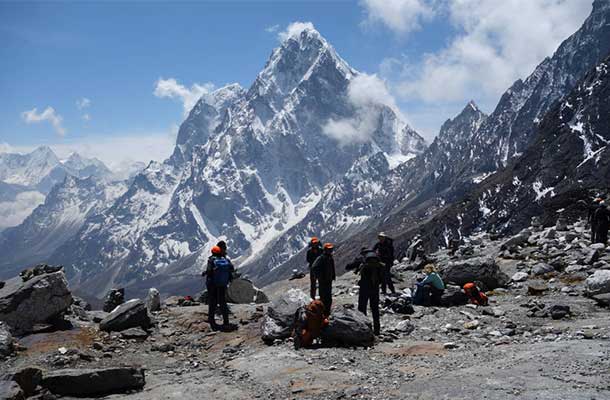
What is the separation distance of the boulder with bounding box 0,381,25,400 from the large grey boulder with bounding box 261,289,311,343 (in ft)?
26.1

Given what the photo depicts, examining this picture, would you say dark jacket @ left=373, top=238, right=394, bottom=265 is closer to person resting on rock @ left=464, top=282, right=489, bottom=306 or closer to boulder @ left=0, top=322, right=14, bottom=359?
person resting on rock @ left=464, top=282, right=489, bottom=306

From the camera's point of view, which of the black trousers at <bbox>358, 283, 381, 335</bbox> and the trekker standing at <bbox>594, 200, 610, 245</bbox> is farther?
the trekker standing at <bbox>594, 200, 610, 245</bbox>

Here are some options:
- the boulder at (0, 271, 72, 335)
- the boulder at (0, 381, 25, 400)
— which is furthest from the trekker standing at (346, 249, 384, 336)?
the boulder at (0, 271, 72, 335)

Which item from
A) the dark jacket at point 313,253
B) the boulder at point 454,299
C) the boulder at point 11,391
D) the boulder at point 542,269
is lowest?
the boulder at point 11,391

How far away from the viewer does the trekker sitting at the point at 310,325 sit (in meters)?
17.0

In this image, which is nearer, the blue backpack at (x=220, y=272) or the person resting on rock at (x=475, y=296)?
the blue backpack at (x=220, y=272)

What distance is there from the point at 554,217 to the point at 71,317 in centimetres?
4605

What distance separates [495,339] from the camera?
1691cm

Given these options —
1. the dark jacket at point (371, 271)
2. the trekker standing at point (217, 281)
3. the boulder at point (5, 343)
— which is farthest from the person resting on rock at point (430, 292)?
the boulder at point (5, 343)

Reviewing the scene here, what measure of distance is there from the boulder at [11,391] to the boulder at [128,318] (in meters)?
7.68

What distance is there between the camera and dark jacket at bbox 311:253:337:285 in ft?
67.5

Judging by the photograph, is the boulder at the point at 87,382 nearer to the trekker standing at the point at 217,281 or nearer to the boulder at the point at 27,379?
the boulder at the point at 27,379

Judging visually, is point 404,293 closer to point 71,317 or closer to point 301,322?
point 301,322

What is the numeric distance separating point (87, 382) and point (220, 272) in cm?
829
